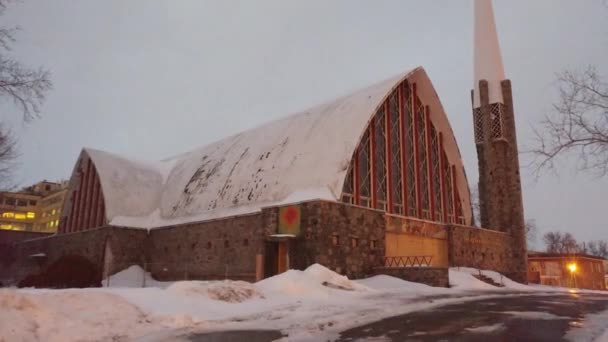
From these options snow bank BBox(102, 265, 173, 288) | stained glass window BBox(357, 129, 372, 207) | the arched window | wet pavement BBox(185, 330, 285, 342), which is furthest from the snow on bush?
snow bank BBox(102, 265, 173, 288)

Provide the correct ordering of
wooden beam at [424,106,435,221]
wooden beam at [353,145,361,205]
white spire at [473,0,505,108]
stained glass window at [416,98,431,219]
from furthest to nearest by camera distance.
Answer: white spire at [473,0,505,108] → wooden beam at [424,106,435,221] → stained glass window at [416,98,431,219] → wooden beam at [353,145,361,205]

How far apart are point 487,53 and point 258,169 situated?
22991 millimetres

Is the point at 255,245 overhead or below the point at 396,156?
below

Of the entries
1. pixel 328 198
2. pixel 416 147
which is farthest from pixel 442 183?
pixel 328 198

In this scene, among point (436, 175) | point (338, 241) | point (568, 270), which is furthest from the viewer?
point (568, 270)

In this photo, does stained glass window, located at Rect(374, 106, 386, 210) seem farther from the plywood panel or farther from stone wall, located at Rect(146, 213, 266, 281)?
stone wall, located at Rect(146, 213, 266, 281)

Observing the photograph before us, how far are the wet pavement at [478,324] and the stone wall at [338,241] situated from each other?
28.9 ft

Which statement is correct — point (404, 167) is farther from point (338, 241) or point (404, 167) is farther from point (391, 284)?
point (391, 284)

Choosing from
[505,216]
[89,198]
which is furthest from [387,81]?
[89,198]

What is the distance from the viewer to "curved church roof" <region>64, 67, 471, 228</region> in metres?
25.6

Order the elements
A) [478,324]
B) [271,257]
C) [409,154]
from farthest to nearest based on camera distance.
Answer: [409,154] < [271,257] < [478,324]

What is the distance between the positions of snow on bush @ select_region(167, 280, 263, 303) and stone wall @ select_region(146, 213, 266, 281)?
995 centimetres

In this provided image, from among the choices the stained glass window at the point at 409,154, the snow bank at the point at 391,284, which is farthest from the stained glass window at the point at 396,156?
the snow bank at the point at 391,284

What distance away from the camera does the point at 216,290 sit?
1321 cm
